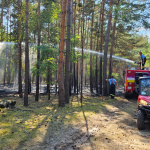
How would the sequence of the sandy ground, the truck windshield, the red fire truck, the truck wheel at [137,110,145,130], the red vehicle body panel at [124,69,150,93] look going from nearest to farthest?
the sandy ground
the truck wheel at [137,110,145,130]
the truck windshield
the red fire truck
the red vehicle body panel at [124,69,150,93]

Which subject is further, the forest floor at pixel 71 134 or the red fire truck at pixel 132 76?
the red fire truck at pixel 132 76

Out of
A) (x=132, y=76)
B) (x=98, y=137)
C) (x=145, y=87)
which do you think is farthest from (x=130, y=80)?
(x=98, y=137)

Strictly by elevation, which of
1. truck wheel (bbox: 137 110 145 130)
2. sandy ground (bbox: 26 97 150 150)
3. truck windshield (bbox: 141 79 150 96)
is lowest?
sandy ground (bbox: 26 97 150 150)

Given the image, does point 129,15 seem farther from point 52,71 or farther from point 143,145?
point 143,145

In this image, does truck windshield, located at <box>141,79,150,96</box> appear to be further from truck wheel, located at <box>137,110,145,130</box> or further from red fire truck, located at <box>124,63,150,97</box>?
red fire truck, located at <box>124,63,150,97</box>

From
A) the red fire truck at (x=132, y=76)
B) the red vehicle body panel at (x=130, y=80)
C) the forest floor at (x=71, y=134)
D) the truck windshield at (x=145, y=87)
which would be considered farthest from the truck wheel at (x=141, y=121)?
the red vehicle body panel at (x=130, y=80)

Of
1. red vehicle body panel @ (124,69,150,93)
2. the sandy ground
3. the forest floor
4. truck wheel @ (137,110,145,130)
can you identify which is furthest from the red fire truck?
truck wheel @ (137,110,145,130)

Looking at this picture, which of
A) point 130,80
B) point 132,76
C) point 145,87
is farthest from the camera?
point 130,80

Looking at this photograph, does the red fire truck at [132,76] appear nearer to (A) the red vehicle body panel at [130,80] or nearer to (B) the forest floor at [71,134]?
(A) the red vehicle body panel at [130,80]

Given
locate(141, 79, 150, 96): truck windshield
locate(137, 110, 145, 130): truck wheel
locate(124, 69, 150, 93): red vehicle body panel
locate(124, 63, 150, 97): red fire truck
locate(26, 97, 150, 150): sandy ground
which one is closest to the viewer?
locate(26, 97, 150, 150): sandy ground

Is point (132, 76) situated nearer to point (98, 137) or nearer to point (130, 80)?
point (130, 80)

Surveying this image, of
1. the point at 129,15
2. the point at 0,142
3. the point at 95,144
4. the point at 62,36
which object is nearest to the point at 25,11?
the point at 62,36

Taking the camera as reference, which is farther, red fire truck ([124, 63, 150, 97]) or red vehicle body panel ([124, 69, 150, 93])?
red vehicle body panel ([124, 69, 150, 93])

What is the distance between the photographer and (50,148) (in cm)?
507
